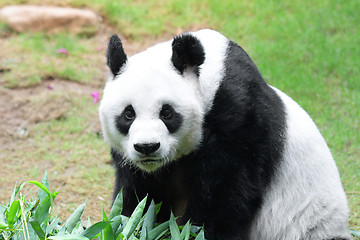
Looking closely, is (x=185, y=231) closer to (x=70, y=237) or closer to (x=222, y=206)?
(x=222, y=206)

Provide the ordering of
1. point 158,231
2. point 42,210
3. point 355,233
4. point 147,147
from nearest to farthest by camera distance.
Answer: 1. point 147,147
2. point 42,210
3. point 158,231
4. point 355,233

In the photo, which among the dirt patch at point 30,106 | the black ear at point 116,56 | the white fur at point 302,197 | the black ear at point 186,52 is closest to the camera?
the black ear at point 186,52

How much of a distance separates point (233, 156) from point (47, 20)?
585 centimetres

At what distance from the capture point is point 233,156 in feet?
11.3

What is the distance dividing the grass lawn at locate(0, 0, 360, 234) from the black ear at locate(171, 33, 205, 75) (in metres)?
2.12

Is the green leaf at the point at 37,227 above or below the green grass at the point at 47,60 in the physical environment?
above

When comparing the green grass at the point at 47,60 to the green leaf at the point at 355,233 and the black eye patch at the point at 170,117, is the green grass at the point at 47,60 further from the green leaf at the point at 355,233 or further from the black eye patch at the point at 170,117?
the green leaf at the point at 355,233

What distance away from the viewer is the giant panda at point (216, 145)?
331 centimetres

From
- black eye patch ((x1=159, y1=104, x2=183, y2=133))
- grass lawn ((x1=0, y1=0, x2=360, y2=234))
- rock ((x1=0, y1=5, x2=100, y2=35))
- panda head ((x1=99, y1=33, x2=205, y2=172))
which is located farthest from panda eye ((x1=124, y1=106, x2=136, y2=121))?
rock ((x1=0, y1=5, x2=100, y2=35))

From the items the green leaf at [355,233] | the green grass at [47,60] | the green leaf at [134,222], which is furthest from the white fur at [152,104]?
the green grass at [47,60]

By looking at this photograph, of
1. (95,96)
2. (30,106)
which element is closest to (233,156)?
(95,96)

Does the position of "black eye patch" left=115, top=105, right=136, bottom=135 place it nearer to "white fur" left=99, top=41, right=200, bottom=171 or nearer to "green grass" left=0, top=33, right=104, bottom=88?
"white fur" left=99, top=41, right=200, bottom=171

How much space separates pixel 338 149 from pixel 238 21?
332 centimetres

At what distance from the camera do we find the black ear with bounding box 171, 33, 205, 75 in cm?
337
